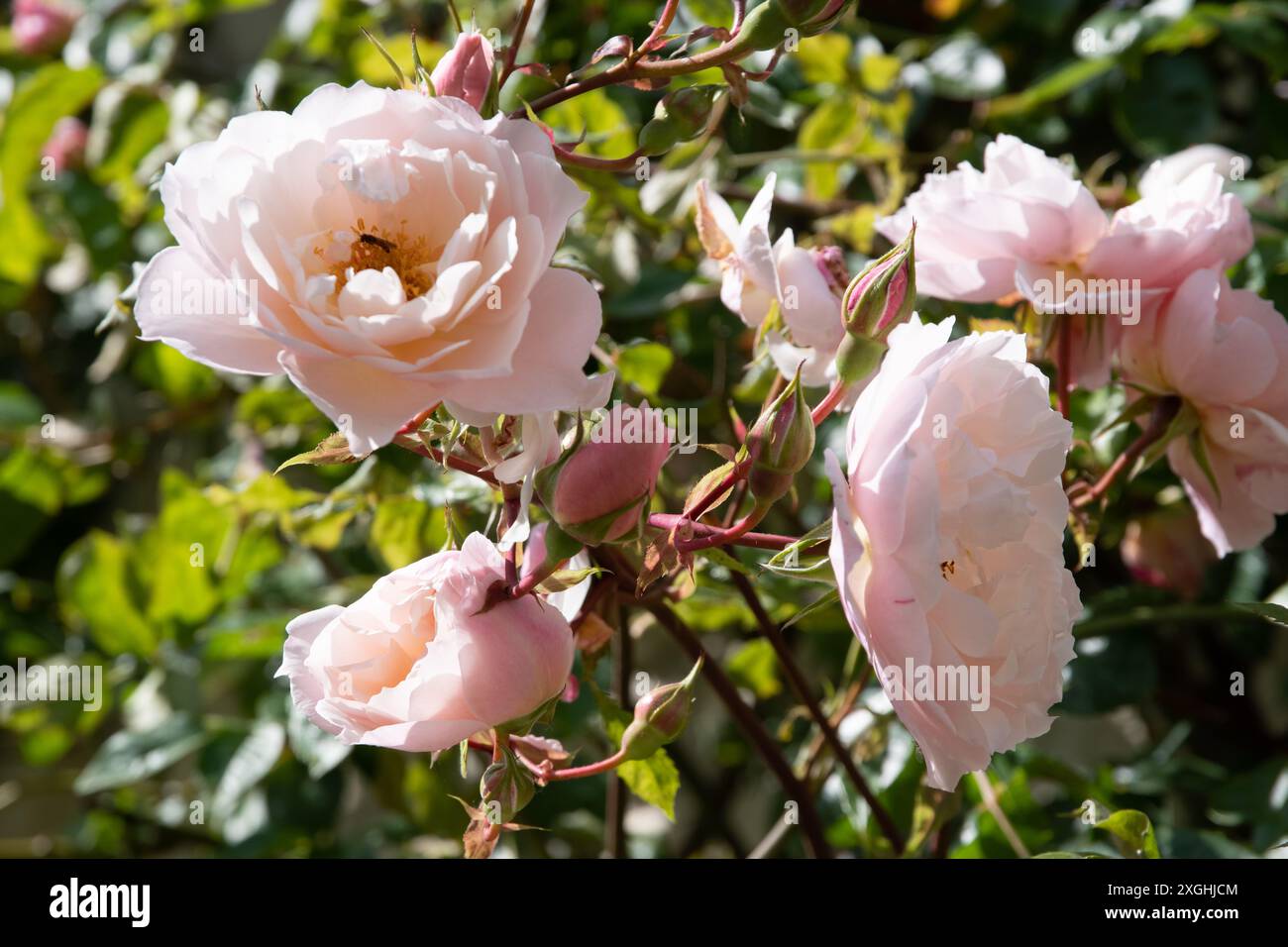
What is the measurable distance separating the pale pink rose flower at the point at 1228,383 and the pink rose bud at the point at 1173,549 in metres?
0.23

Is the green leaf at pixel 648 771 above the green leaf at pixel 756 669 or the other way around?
above

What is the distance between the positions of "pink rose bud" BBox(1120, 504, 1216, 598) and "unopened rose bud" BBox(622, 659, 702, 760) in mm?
492

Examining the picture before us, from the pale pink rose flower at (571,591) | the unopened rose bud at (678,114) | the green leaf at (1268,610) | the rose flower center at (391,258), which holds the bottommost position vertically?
the pale pink rose flower at (571,591)

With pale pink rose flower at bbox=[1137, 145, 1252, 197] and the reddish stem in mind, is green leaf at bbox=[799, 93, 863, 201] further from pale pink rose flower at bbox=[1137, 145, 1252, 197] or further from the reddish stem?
the reddish stem

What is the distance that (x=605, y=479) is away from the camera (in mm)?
425

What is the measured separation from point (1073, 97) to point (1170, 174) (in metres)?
0.46

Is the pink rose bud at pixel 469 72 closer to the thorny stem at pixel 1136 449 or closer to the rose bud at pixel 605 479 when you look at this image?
the rose bud at pixel 605 479

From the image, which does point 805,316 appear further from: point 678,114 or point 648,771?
point 648,771

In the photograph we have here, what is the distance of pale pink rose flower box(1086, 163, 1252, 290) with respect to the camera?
1.86 ft

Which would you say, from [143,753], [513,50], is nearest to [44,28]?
[143,753]

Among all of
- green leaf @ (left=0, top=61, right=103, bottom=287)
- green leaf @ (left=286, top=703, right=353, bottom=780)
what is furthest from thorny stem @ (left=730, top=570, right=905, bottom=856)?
green leaf @ (left=0, top=61, right=103, bottom=287)

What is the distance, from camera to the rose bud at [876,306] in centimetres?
44

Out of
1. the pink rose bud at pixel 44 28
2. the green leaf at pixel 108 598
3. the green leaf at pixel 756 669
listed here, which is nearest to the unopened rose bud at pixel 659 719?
Result: the green leaf at pixel 756 669
